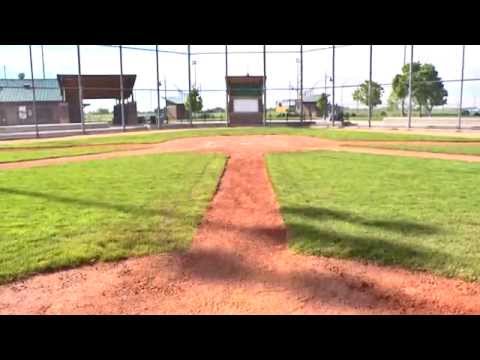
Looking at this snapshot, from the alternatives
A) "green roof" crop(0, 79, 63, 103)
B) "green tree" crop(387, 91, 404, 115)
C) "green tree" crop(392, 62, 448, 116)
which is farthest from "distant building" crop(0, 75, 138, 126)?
"green tree" crop(387, 91, 404, 115)

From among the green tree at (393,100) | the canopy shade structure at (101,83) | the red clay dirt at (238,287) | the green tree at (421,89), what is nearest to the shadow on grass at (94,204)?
the red clay dirt at (238,287)

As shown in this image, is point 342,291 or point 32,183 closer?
point 342,291

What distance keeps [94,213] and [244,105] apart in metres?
31.0

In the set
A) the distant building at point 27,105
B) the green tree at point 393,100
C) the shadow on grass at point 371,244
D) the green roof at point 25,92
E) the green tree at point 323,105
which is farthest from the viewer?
the green tree at point 323,105

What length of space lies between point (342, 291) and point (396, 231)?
203cm

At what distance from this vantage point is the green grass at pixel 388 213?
4.86 metres

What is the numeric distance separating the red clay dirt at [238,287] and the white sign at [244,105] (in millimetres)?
32104

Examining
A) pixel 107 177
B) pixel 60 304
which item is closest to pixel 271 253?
pixel 60 304

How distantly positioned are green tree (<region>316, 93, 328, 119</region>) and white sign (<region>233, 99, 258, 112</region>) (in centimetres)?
1261

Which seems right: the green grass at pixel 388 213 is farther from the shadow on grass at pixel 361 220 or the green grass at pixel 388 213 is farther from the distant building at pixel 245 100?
the distant building at pixel 245 100
